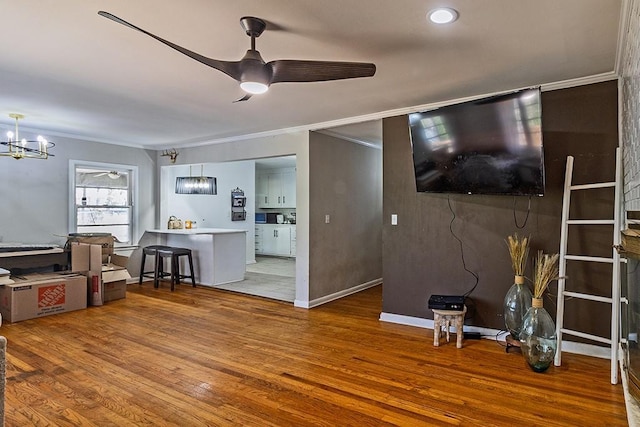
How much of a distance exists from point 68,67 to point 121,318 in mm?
2695

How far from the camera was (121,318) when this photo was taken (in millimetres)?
4367

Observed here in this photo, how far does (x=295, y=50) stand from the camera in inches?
103

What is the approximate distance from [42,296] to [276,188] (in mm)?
6295

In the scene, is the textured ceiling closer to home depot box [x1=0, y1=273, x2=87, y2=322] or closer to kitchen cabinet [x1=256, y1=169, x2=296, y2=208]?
home depot box [x1=0, y1=273, x2=87, y2=322]

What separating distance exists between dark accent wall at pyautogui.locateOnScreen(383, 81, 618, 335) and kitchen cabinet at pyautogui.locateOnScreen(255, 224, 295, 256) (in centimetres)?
Result: 555

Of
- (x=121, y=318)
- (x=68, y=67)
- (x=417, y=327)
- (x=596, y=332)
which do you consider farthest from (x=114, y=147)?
(x=596, y=332)

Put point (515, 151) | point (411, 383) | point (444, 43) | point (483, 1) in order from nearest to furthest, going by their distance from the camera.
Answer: point (483, 1) < point (444, 43) < point (411, 383) < point (515, 151)

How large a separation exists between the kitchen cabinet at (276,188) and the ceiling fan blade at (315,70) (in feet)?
24.4

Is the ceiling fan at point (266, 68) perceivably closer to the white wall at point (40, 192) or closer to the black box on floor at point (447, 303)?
the black box on floor at point (447, 303)

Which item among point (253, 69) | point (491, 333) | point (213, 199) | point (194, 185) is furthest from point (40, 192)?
point (491, 333)

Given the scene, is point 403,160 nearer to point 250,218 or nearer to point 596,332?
point 596,332

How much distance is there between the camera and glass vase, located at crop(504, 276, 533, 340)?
3270 mm

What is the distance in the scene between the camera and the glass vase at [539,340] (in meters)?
2.88

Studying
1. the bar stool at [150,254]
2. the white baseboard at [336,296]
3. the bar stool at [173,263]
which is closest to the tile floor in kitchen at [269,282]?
the white baseboard at [336,296]
